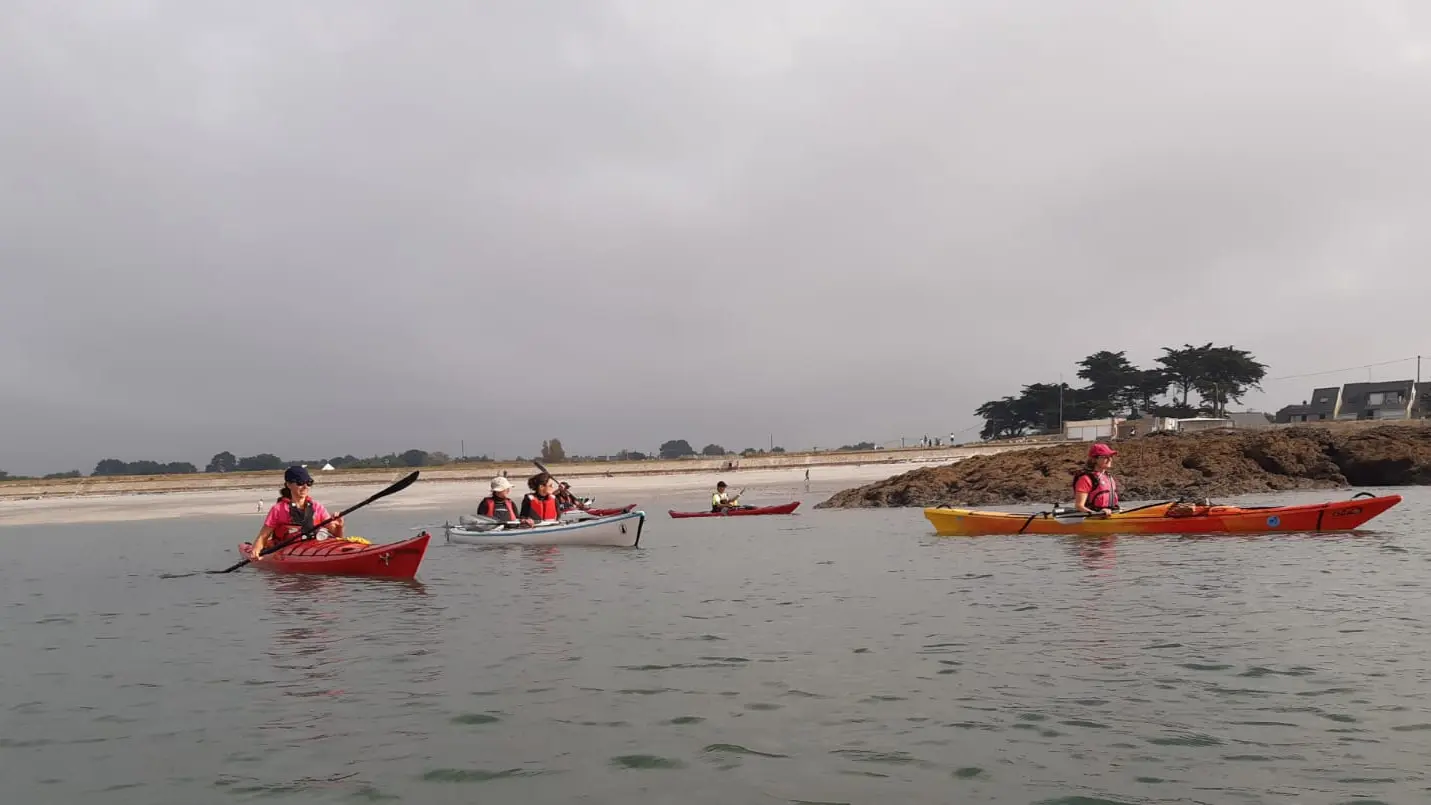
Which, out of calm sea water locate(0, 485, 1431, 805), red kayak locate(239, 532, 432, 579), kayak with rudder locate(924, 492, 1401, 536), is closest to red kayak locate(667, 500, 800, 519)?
kayak with rudder locate(924, 492, 1401, 536)

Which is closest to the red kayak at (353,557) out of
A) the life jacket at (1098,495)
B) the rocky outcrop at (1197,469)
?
the life jacket at (1098,495)

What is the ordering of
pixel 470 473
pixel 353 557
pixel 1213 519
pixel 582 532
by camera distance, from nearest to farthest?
pixel 353 557
pixel 1213 519
pixel 582 532
pixel 470 473

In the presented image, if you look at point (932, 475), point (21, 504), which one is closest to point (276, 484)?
point (21, 504)

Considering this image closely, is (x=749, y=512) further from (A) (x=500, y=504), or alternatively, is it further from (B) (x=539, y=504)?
(B) (x=539, y=504)

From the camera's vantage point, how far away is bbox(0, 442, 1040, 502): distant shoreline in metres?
62.4

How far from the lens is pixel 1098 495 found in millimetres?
20141

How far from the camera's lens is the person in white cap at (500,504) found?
79.1 feet

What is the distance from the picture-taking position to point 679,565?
715 inches

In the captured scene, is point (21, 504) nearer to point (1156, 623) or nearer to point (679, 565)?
point (679, 565)

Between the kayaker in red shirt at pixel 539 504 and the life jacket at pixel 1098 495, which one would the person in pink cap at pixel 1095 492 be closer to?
the life jacket at pixel 1098 495

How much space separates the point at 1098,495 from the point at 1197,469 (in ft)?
49.2

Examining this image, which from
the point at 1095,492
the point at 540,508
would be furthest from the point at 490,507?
the point at 1095,492

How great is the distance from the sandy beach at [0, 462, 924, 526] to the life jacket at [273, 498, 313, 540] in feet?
75.2

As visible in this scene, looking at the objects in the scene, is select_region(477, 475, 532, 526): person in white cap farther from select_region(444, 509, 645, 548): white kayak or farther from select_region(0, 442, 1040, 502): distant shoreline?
select_region(0, 442, 1040, 502): distant shoreline
